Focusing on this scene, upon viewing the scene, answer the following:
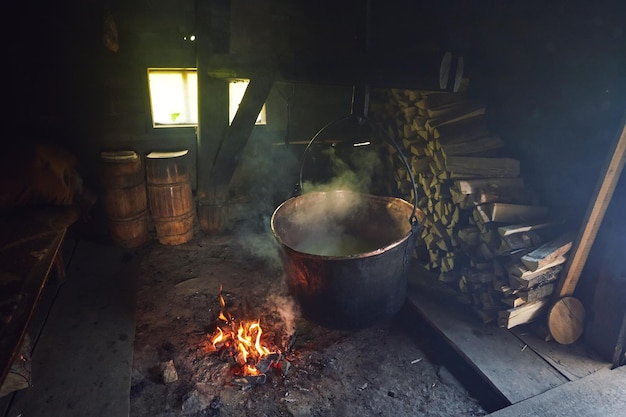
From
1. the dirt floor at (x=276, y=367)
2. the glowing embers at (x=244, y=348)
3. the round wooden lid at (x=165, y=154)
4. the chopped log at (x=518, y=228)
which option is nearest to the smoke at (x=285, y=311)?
the dirt floor at (x=276, y=367)

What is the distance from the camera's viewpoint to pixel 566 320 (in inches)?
148

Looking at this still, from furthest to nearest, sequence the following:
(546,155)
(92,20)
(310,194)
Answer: (92,20)
(310,194)
(546,155)

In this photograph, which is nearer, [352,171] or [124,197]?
[124,197]

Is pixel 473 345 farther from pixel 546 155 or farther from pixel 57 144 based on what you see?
pixel 57 144

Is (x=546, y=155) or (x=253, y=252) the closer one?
(x=546, y=155)

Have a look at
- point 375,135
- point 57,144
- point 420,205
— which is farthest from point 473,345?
point 57,144

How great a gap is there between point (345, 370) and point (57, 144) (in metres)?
4.60

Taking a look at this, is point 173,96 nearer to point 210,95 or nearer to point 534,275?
point 210,95

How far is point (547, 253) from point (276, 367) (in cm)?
269

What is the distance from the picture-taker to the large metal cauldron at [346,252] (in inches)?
144

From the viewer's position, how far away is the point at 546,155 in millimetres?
4133

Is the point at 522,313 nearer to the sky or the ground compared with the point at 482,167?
nearer to the ground

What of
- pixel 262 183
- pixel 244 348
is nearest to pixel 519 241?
pixel 244 348

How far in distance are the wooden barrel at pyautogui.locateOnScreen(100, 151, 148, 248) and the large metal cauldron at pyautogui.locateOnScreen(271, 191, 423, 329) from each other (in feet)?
7.97
